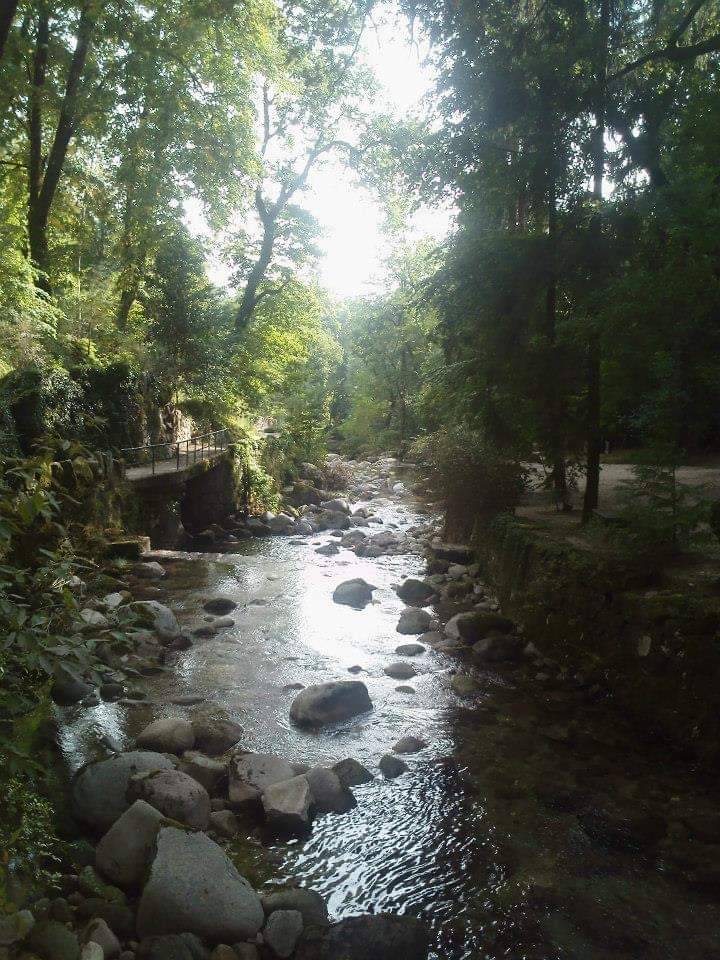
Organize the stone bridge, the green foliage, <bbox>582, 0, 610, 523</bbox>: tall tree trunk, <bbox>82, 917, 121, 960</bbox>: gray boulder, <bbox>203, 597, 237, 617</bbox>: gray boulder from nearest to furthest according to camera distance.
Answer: <bbox>82, 917, 121, 960</bbox>: gray boulder, the green foliage, <bbox>582, 0, 610, 523</bbox>: tall tree trunk, <bbox>203, 597, 237, 617</bbox>: gray boulder, the stone bridge

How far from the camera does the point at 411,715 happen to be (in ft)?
21.9

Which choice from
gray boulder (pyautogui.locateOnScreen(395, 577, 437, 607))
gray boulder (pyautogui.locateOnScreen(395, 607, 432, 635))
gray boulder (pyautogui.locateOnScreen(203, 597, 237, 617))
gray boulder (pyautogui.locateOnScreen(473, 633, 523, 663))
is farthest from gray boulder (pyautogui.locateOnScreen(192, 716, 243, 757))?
gray boulder (pyautogui.locateOnScreen(395, 577, 437, 607))

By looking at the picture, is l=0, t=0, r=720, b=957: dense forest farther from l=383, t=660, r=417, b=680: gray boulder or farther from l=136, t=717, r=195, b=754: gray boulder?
l=383, t=660, r=417, b=680: gray boulder

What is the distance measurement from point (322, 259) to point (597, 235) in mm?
14967

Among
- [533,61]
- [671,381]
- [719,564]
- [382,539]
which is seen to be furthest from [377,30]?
[382,539]

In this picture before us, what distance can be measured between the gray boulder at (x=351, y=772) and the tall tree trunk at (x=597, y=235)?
4952 millimetres

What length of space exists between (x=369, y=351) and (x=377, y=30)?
102ft

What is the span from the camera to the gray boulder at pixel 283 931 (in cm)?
363

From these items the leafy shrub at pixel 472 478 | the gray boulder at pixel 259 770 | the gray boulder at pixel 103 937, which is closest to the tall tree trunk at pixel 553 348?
the leafy shrub at pixel 472 478

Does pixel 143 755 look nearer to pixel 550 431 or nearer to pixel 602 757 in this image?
pixel 602 757

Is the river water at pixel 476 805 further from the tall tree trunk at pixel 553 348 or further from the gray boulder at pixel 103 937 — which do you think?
the tall tree trunk at pixel 553 348

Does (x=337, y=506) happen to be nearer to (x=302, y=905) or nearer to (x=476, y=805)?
(x=476, y=805)

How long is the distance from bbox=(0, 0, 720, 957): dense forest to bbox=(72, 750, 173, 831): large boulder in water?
982 mm

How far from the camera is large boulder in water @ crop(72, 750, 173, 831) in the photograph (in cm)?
450
